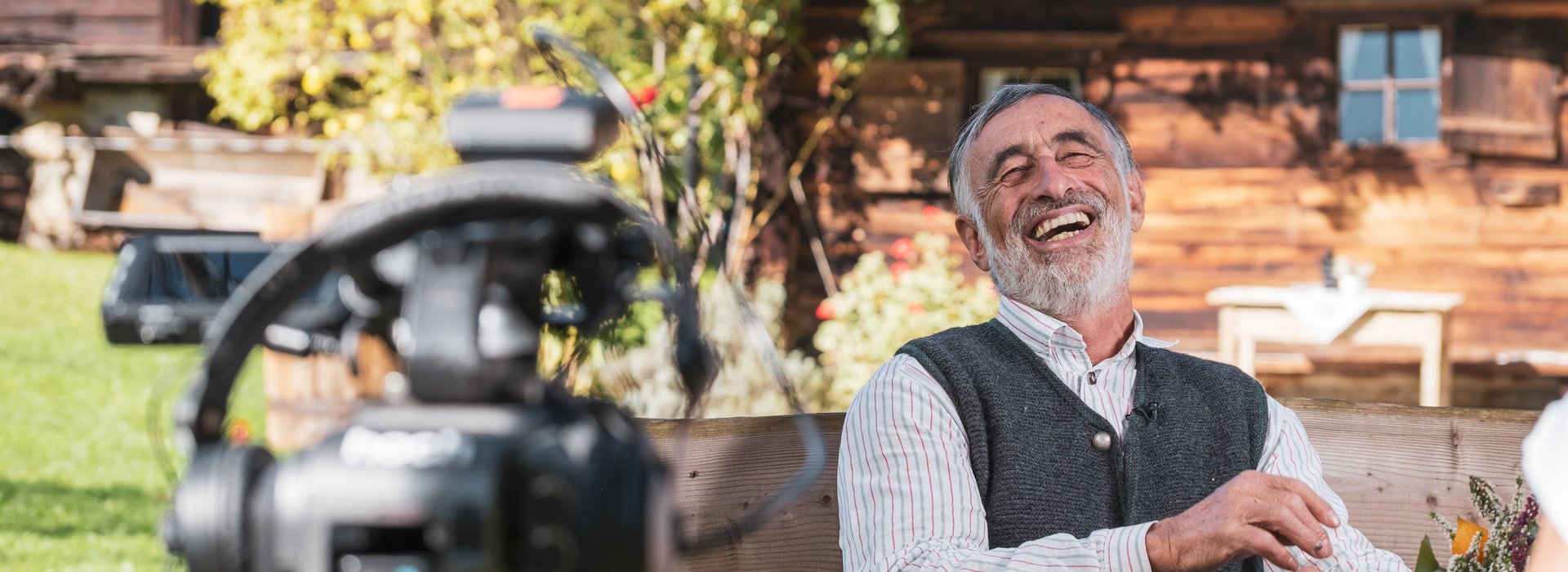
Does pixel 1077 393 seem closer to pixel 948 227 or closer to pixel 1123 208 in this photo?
pixel 1123 208

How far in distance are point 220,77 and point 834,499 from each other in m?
5.64

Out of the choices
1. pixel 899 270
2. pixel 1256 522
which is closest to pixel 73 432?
pixel 899 270

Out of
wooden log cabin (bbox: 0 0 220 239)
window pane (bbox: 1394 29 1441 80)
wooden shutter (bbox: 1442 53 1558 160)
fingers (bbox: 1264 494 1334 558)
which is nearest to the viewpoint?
fingers (bbox: 1264 494 1334 558)

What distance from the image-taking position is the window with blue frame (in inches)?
238

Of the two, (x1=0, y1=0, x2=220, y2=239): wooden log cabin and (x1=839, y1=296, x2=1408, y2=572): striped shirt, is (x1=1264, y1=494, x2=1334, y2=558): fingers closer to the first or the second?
(x1=839, y1=296, x2=1408, y2=572): striped shirt

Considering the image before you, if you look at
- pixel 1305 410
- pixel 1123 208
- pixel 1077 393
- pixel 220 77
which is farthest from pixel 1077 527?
pixel 220 77

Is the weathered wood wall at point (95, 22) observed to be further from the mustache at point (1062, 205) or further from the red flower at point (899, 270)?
the mustache at point (1062, 205)

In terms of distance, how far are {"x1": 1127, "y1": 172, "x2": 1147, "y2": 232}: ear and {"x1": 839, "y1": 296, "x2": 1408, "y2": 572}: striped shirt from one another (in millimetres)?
242

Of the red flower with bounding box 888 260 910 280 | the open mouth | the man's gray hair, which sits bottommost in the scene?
the red flower with bounding box 888 260 910 280

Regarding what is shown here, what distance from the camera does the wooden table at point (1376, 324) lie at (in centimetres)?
507

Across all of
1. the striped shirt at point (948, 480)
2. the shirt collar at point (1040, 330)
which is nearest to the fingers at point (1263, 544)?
the striped shirt at point (948, 480)

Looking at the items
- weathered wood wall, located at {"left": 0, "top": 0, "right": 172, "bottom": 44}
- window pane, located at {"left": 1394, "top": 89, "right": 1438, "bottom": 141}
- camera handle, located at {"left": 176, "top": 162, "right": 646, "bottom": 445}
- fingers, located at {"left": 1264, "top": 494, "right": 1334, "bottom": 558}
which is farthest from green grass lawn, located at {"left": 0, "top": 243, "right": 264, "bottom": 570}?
window pane, located at {"left": 1394, "top": 89, "right": 1438, "bottom": 141}

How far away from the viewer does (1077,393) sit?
1.72m

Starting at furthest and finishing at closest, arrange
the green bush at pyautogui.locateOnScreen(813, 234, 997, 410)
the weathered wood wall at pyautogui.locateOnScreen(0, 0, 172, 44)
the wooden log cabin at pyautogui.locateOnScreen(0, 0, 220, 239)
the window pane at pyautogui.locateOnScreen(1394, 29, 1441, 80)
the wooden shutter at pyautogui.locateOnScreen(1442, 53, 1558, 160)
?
the weathered wood wall at pyautogui.locateOnScreen(0, 0, 172, 44) < the wooden log cabin at pyautogui.locateOnScreen(0, 0, 220, 239) < the window pane at pyautogui.locateOnScreen(1394, 29, 1441, 80) < the wooden shutter at pyautogui.locateOnScreen(1442, 53, 1558, 160) < the green bush at pyautogui.locateOnScreen(813, 234, 997, 410)
